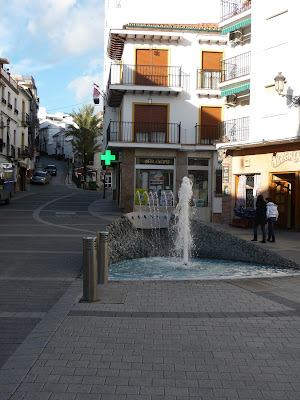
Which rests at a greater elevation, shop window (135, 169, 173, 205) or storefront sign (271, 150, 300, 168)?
storefront sign (271, 150, 300, 168)

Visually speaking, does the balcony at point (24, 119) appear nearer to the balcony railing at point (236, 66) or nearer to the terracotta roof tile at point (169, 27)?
the terracotta roof tile at point (169, 27)

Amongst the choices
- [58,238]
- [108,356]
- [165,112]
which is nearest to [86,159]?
[165,112]

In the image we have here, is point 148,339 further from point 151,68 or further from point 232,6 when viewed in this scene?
point 232,6

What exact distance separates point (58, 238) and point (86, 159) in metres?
46.0

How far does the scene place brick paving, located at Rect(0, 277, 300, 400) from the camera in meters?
3.74

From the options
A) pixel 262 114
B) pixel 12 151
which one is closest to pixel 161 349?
pixel 262 114

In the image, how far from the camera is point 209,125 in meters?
25.6

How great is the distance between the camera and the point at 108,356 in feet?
14.6

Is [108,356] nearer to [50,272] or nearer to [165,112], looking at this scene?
[50,272]

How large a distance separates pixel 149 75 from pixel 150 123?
2596mm

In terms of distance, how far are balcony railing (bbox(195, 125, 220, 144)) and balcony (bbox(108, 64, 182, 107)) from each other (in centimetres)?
240

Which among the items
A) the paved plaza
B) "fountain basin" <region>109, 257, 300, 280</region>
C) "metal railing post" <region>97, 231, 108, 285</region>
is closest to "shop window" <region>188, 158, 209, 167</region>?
"fountain basin" <region>109, 257, 300, 280</region>

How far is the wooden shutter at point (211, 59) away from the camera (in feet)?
83.4

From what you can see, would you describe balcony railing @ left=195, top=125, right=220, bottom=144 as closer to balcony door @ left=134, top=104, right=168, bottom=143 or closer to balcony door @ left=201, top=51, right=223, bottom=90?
balcony door @ left=134, top=104, right=168, bottom=143
